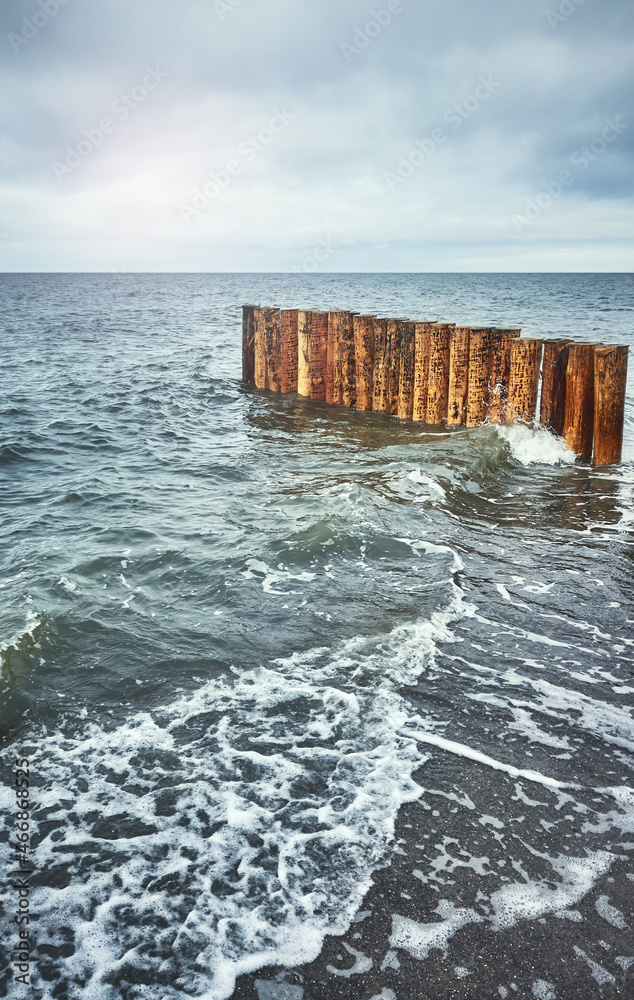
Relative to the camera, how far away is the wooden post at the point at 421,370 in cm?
992

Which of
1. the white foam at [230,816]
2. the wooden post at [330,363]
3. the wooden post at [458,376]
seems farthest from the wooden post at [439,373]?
the white foam at [230,816]

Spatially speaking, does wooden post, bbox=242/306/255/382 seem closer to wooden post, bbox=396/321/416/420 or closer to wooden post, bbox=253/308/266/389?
wooden post, bbox=253/308/266/389

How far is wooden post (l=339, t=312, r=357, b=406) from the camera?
36.8 ft

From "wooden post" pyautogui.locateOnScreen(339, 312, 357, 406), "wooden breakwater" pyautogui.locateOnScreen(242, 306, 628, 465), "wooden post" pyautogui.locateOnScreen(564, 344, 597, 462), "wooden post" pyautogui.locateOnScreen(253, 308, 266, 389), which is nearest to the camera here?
"wooden post" pyautogui.locateOnScreen(564, 344, 597, 462)

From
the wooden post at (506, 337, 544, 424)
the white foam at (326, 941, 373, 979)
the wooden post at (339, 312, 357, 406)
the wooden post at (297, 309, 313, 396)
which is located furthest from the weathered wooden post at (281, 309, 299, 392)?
the white foam at (326, 941, 373, 979)

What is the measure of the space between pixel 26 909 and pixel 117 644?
2.22 meters

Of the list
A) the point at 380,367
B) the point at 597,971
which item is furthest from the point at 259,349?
the point at 597,971

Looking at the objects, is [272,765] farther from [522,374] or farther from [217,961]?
[522,374]

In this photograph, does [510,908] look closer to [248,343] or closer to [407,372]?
[407,372]

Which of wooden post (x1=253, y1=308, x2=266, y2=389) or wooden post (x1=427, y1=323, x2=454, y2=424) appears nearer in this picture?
wooden post (x1=427, y1=323, x2=454, y2=424)

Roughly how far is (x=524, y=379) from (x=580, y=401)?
950 millimetres

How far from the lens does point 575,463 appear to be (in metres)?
8.72

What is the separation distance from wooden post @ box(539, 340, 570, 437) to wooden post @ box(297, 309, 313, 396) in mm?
4666

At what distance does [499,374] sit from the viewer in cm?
941
